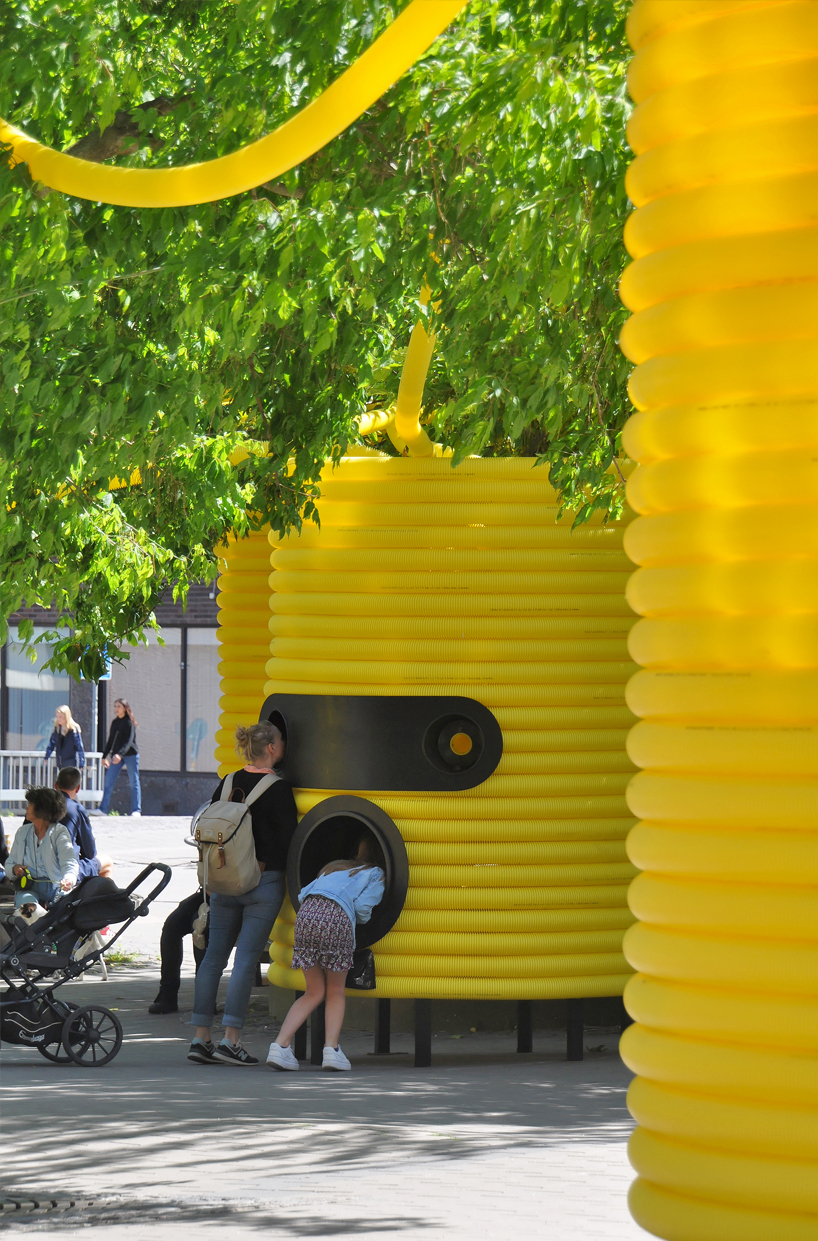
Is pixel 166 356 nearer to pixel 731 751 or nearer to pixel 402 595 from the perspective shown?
pixel 402 595

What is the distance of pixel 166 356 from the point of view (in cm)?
679

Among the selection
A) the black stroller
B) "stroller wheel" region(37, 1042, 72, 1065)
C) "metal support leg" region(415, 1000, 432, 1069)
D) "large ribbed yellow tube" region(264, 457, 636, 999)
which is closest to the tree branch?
"large ribbed yellow tube" region(264, 457, 636, 999)

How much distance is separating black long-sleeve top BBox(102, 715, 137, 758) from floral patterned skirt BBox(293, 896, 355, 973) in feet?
55.4

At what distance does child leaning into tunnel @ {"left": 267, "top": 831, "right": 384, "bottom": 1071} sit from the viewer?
8.14 meters

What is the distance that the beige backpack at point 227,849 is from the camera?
8.35 metres

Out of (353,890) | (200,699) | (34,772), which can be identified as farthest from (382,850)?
(34,772)

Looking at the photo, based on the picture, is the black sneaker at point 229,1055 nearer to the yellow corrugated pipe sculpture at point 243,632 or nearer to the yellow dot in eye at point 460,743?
the yellow dot in eye at point 460,743

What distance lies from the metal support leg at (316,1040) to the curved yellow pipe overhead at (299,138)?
5.77m

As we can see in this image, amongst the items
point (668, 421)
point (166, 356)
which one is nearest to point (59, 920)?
point (166, 356)

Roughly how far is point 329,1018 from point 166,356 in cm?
359

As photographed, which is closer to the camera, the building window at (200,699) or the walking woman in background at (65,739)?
the walking woman in background at (65,739)

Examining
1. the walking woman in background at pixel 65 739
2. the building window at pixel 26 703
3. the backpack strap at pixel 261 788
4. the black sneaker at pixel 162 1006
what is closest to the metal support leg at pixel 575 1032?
the backpack strap at pixel 261 788

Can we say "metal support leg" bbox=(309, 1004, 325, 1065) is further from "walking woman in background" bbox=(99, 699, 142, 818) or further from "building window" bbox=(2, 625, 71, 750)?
"building window" bbox=(2, 625, 71, 750)

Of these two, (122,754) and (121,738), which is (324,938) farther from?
(122,754)
